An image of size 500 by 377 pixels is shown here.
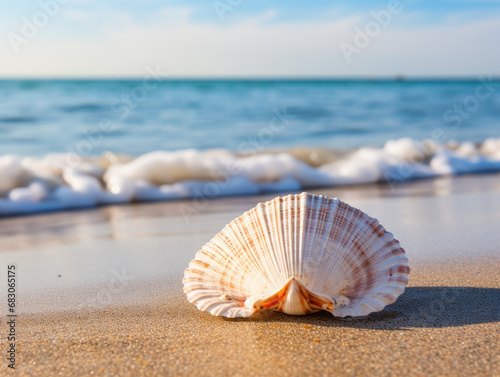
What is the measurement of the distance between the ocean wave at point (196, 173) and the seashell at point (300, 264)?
3.56 metres

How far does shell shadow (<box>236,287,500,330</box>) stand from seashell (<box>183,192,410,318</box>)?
6 cm

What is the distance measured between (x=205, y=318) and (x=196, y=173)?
4249 millimetres

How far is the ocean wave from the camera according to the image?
540cm

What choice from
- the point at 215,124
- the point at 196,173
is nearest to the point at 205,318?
the point at 196,173

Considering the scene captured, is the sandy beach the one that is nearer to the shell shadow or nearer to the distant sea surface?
the shell shadow

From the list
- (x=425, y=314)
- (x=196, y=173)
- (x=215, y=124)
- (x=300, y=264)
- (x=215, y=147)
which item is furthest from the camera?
(x=215, y=124)

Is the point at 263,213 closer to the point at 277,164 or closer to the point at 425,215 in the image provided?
the point at 425,215

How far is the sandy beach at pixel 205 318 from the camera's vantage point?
70.6 inches

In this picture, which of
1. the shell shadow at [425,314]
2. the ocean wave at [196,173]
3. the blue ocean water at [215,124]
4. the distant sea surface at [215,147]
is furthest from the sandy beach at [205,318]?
the blue ocean water at [215,124]

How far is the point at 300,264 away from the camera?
6.64 ft

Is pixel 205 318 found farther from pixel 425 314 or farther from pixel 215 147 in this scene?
pixel 215 147

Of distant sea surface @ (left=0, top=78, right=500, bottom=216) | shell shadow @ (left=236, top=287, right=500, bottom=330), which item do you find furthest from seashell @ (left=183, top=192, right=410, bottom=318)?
distant sea surface @ (left=0, top=78, right=500, bottom=216)

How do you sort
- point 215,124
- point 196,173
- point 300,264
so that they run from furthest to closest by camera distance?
point 215,124
point 196,173
point 300,264

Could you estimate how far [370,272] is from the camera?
7.09ft
